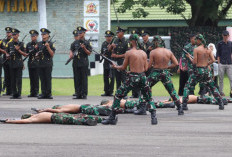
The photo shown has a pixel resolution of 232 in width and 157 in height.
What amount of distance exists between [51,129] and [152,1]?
2039cm

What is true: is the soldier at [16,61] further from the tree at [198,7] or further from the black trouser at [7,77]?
the tree at [198,7]

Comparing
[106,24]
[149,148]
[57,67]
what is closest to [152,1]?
[106,24]

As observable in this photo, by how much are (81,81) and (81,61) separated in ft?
2.02

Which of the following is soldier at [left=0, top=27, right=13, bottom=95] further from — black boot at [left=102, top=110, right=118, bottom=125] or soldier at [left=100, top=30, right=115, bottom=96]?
black boot at [left=102, top=110, right=118, bottom=125]

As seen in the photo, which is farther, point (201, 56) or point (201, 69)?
point (201, 56)

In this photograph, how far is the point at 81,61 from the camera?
65.9 feet

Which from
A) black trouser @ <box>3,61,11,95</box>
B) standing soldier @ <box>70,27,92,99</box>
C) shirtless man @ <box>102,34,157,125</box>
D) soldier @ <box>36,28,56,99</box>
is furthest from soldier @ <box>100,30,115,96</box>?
shirtless man @ <box>102,34,157,125</box>

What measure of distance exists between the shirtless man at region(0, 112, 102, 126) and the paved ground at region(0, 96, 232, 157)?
17 cm

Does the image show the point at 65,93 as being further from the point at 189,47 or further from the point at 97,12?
the point at 97,12

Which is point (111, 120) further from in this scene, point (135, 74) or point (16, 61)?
point (16, 61)

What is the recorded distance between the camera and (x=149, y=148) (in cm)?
978

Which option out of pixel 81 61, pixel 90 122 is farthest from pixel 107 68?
pixel 90 122

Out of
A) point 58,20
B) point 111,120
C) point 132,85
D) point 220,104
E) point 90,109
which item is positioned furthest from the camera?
point 58,20

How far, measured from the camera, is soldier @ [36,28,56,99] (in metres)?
19.9
